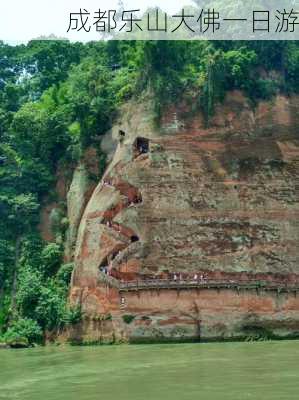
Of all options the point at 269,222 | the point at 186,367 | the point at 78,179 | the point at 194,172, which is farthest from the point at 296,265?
the point at 186,367

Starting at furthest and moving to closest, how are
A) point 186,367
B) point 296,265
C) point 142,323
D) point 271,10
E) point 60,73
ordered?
point 60,73
point 271,10
point 296,265
point 142,323
point 186,367

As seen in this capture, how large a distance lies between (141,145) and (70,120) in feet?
21.2

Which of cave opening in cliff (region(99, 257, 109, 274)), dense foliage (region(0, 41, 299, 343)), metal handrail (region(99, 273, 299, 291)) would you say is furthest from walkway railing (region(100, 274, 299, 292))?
dense foliage (region(0, 41, 299, 343))

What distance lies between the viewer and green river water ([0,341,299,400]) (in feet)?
70.2

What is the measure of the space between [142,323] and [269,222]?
27.4ft

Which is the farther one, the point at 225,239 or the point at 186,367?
the point at 225,239

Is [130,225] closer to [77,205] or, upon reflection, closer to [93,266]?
[93,266]

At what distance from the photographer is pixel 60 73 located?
2247 inches

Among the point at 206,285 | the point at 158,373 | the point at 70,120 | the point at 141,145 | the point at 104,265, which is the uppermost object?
the point at 70,120

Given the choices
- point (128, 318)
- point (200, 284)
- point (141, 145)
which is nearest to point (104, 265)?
point (128, 318)

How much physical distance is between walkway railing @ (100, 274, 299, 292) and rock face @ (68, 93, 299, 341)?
7cm

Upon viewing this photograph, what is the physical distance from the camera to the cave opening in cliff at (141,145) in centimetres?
4372

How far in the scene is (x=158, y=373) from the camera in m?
25.6

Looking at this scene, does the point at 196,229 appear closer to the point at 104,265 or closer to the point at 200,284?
the point at 200,284
